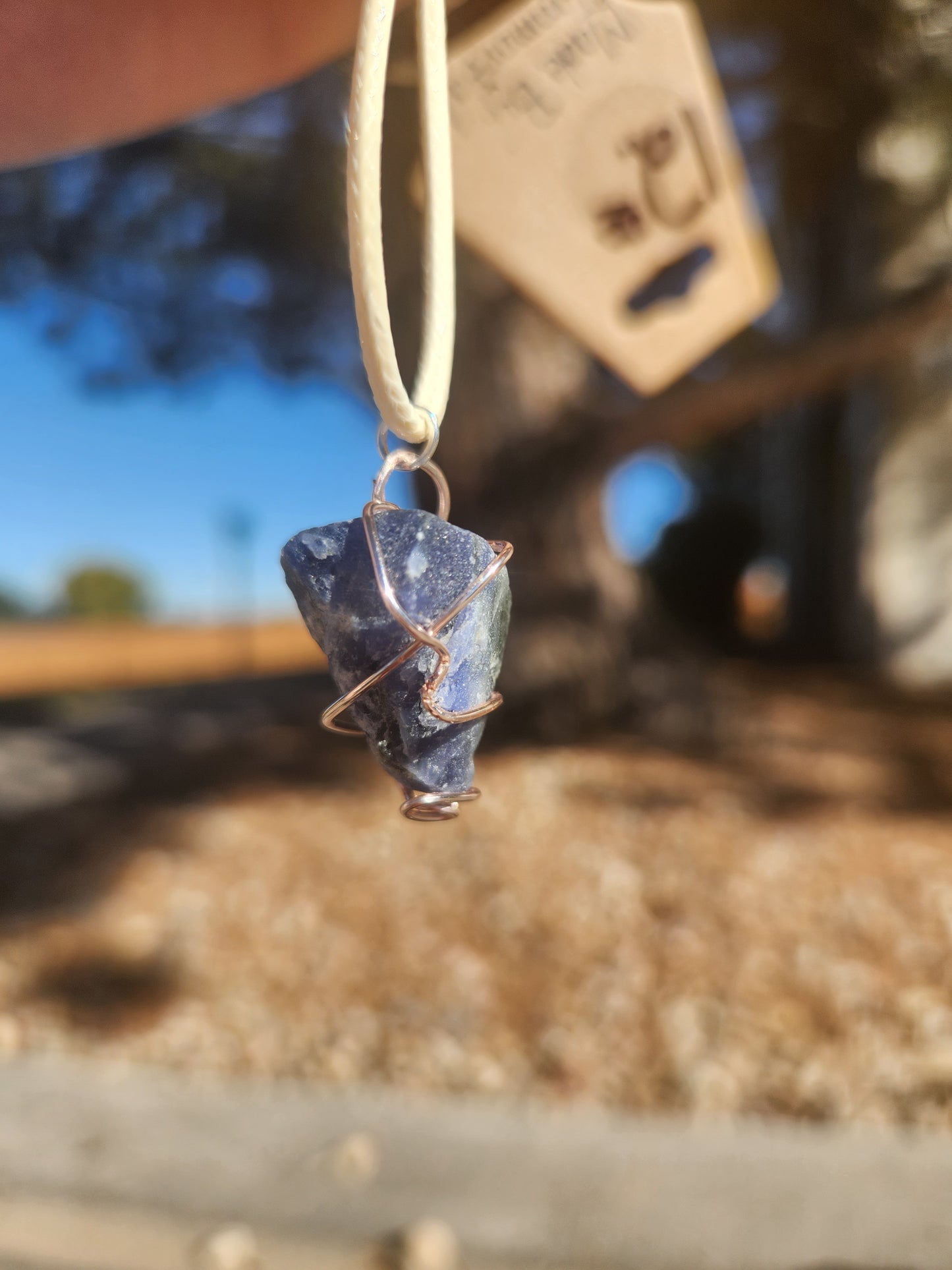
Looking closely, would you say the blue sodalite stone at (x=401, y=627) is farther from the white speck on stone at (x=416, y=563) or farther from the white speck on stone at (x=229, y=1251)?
the white speck on stone at (x=229, y=1251)

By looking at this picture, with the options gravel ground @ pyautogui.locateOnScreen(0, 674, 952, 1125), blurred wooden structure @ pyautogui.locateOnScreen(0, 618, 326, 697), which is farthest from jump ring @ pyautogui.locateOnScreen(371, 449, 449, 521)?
blurred wooden structure @ pyautogui.locateOnScreen(0, 618, 326, 697)

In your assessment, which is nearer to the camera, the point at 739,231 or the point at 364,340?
the point at 364,340

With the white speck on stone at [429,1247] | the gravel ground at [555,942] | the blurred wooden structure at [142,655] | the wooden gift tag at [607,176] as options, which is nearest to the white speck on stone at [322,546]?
the wooden gift tag at [607,176]

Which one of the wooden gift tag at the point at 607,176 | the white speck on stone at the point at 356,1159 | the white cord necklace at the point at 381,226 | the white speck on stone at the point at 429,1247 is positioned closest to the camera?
the white cord necklace at the point at 381,226

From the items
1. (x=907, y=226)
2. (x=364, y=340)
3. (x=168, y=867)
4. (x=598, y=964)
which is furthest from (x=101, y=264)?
(x=907, y=226)

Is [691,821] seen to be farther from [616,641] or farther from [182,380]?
[182,380]

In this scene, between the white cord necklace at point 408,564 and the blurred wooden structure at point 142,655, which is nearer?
the white cord necklace at point 408,564

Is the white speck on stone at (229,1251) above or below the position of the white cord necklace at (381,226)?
below
